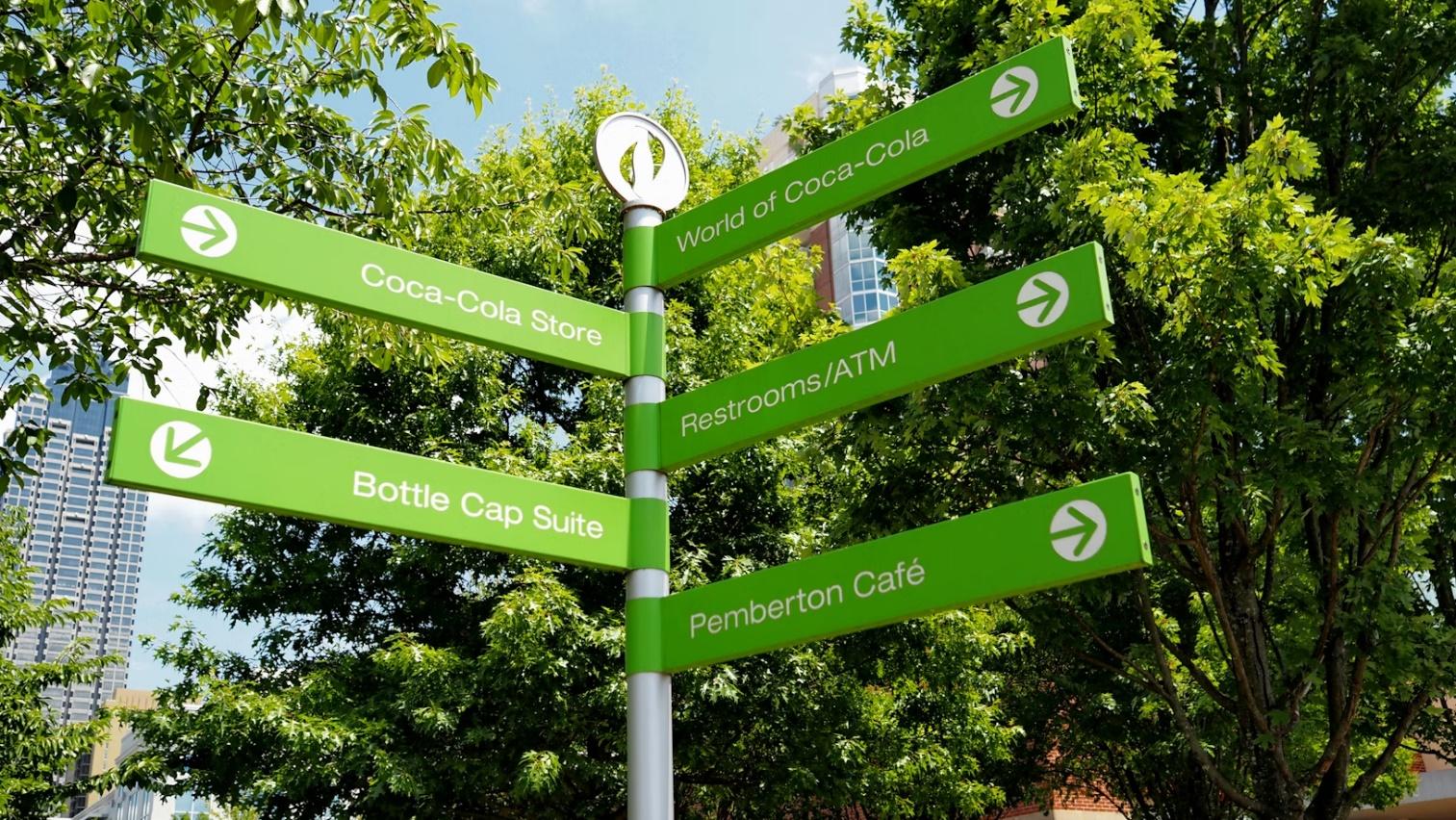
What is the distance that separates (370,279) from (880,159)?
196 cm

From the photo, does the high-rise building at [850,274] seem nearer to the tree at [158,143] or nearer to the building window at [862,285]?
the building window at [862,285]

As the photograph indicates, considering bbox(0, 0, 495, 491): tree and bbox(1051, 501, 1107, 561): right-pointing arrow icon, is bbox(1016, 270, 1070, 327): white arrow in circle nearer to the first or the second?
bbox(1051, 501, 1107, 561): right-pointing arrow icon

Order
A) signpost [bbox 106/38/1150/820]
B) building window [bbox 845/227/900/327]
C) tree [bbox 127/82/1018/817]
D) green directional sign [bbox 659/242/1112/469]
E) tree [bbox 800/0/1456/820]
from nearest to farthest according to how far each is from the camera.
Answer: signpost [bbox 106/38/1150/820]
green directional sign [bbox 659/242/1112/469]
tree [bbox 800/0/1456/820]
tree [bbox 127/82/1018/817]
building window [bbox 845/227/900/327]

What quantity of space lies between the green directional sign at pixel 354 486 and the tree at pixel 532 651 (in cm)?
729

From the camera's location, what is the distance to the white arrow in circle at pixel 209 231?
4.31m

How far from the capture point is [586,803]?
568 inches

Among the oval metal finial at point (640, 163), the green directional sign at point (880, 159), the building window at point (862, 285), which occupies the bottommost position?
the green directional sign at point (880, 159)

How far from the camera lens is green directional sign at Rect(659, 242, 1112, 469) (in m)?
4.29

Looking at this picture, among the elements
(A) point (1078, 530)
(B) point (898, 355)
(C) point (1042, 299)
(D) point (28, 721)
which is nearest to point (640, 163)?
(B) point (898, 355)

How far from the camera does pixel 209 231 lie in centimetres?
436

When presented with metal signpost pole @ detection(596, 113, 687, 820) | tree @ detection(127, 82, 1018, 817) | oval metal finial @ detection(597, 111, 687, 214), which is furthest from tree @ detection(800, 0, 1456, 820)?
metal signpost pole @ detection(596, 113, 687, 820)

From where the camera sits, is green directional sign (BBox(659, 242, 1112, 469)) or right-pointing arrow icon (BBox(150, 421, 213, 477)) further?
green directional sign (BBox(659, 242, 1112, 469))

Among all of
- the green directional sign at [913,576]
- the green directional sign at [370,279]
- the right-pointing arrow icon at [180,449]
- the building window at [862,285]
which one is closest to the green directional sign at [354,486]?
the right-pointing arrow icon at [180,449]

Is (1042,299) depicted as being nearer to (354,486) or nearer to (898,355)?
(898,355)
